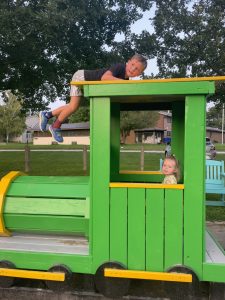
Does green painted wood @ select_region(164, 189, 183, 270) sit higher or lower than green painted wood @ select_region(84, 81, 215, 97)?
lower

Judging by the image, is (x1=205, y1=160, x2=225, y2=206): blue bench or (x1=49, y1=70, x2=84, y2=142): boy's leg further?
(x1=205, y1=160, x2=225, y2=206): blue bench

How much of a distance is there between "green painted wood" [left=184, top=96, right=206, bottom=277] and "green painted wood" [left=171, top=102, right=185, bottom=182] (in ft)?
4.26

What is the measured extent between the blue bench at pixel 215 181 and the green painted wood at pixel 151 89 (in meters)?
5.65

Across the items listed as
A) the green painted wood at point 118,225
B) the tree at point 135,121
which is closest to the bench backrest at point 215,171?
the green painted wood at point 118,225

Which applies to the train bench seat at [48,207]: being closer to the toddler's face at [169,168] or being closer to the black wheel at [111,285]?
the black wheel at [111,285]

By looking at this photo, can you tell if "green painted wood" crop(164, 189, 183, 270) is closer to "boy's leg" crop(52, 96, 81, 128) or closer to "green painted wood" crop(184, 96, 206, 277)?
"green painted wood" crop(184, 96, 206, 277)

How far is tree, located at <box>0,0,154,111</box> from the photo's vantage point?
10547mm

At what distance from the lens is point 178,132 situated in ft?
13.7

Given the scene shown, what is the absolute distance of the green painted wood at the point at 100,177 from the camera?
2791 millimetres

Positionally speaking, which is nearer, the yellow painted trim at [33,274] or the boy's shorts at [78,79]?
the yellow painted trim at [33,274]

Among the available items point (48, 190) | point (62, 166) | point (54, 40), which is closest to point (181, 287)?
point (48, 190)

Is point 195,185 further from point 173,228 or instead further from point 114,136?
point 114,136

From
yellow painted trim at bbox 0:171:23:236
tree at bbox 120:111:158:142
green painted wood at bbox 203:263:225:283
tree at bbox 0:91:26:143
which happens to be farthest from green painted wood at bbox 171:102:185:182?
tree at bbox 0:91:26:143

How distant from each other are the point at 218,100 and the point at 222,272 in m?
11.9
